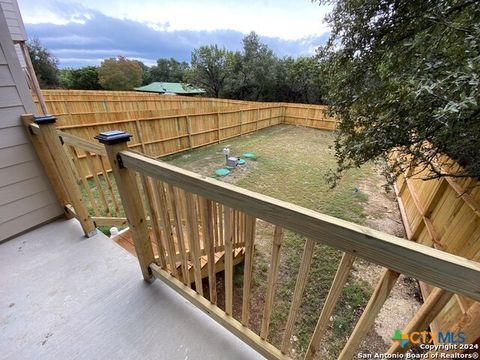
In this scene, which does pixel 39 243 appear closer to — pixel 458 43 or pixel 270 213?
pixel 270 213

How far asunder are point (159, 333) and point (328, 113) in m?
2.75

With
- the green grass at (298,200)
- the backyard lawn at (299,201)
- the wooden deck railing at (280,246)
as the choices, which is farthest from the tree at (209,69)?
the wooden deck railing at (280,246)

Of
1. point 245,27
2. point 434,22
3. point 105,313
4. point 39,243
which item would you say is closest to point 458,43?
point 434,22

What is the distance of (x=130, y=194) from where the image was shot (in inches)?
57.0

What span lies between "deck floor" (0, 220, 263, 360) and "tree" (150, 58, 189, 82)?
142 ft

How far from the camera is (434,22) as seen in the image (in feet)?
5.18

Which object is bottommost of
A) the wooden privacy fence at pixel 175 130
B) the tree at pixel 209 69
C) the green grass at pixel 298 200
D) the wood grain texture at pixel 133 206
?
the green grass at pixel 298 200

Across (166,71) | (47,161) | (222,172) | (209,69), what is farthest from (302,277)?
(166,71)

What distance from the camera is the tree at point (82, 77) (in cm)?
2772

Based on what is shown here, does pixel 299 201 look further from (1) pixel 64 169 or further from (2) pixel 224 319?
(1) pixel 64 169

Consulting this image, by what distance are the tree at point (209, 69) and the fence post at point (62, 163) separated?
18072 millimetres

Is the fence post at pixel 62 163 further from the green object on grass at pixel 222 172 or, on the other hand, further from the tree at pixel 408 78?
the green object on grass at pixel 222 172

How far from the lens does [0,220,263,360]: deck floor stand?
53.5 inches

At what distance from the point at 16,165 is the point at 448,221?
4.61m
